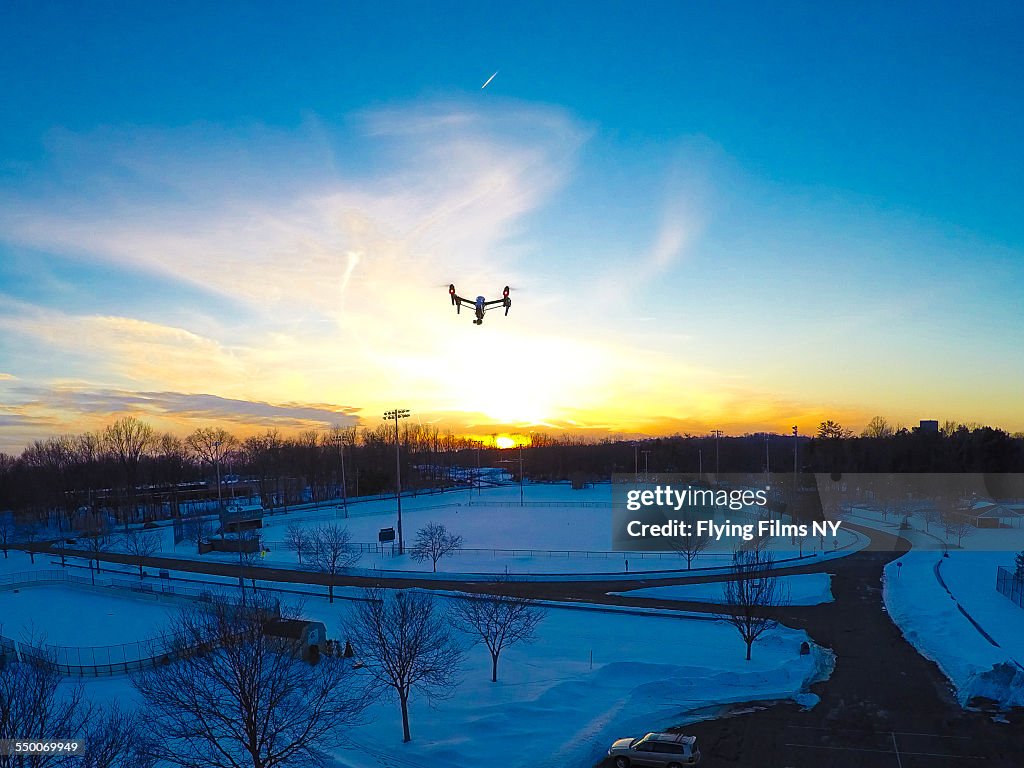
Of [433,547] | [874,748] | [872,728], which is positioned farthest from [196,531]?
[874,748]

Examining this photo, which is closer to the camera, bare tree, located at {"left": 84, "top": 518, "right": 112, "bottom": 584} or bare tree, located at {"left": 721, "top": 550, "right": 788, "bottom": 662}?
bare tree, located at {"left": 721, "top": 550, "right": 788, "bottom": 662}

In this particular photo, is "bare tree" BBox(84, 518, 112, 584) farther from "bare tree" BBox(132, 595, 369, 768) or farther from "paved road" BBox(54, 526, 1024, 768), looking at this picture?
"paved road" BBox(54, 526, 1024, 768)

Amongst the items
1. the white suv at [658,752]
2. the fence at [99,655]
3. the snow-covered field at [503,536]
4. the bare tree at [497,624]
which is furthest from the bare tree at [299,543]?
the white suv at [658,752]

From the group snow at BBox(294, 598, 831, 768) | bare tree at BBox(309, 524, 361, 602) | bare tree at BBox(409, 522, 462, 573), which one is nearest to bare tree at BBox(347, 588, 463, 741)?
snow at BBox(294, 598, 831, 768)

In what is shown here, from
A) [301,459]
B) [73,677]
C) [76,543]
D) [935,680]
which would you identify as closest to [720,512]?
[935,680]

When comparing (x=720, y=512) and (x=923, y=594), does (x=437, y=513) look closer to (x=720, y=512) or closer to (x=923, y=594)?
(x=720, y=512)

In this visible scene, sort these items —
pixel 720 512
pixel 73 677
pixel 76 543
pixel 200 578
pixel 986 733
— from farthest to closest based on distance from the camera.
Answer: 1. pixel 720 512
2. pixel 76 543
3. pixel 200 578
4. pixel 73 677
5. pixel 986 733

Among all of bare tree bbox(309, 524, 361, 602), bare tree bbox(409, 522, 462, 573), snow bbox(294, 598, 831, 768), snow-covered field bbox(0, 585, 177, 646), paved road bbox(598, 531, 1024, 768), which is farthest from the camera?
bare tree bbox(409, 522, 462, 573)
